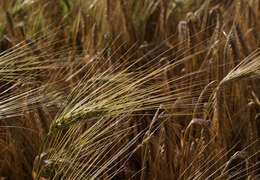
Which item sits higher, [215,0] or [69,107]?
[215,0]

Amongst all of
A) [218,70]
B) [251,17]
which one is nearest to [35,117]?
[218,70]

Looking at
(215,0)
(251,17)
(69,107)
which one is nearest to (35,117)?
(69,107)

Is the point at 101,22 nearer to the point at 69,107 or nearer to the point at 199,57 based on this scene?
the point at 199,57

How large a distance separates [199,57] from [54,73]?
49 centimetres

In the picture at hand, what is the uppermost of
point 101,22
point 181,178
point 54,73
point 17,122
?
point 101,22

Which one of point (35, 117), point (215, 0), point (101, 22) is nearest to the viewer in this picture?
point (35, 117)

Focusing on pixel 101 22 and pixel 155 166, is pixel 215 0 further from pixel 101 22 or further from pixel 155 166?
pixel 155 166

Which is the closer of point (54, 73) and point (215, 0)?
point (54, 73)

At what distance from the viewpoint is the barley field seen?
39.6 inches

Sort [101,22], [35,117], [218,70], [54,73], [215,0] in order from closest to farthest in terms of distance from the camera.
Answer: [35,117]
[218,70]
[54,73]
[101,22]
[215,0]

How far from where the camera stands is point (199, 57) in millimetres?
1495

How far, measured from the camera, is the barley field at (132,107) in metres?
1.01

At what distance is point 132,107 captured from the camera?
3.36ft

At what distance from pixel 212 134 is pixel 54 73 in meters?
0.60
